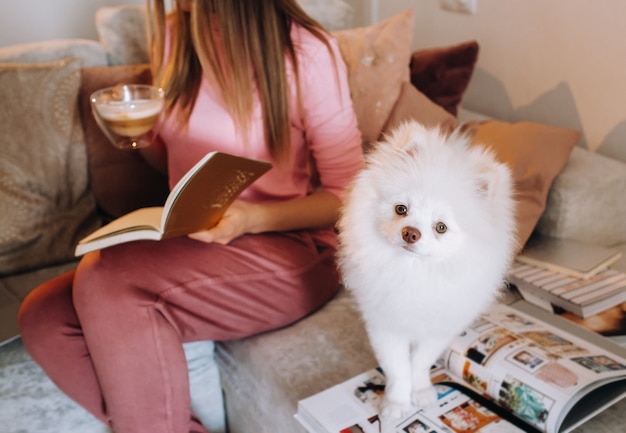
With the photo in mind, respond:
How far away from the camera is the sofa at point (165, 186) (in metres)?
1.18

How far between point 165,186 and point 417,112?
0.73 meters

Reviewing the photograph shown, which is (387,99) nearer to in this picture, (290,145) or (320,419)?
(290,145)

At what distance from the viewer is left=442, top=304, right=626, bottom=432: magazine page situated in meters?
0.88

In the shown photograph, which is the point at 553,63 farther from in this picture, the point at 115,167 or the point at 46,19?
the point at 46,19

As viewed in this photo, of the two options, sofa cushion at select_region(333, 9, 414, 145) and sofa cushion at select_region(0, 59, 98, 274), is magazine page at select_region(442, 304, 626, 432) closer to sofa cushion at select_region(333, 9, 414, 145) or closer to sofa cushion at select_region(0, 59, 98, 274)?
sofa cushion at select_region(333, 9, 414, 145)

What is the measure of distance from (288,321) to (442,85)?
85 cm

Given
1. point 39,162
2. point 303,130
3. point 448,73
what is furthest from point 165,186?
point 448,73

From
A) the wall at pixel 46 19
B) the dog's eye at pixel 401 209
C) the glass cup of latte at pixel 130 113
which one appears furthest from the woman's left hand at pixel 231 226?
the wall at pixel 46 19

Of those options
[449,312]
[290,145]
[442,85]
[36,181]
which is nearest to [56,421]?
[36,181]

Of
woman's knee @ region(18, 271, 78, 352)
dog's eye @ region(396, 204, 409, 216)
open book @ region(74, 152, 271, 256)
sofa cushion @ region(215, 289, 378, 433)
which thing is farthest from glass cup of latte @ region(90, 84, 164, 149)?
dog's eye @ region(396, 204, 409, 216)

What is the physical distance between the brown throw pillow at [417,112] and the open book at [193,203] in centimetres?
63

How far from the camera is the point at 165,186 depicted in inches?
66.0

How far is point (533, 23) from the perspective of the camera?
164 cm

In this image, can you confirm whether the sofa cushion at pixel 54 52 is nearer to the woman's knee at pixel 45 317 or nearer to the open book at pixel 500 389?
the woman's knee at pixel 45 317
